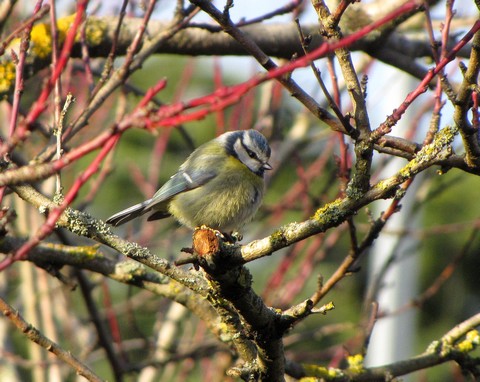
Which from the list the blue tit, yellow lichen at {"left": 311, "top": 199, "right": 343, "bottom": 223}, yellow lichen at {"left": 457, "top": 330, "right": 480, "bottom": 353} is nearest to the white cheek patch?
the blue tit

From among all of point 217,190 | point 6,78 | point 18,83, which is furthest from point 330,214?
point 6,78

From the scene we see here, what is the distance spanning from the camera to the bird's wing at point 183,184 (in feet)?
10.3

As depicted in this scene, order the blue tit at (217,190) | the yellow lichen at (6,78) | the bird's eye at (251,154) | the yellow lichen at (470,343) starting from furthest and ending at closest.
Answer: the bird's eye at (251,154) < the blue tit at (217,190) < the yellow lichen at (6,78) < the yellow lichen at (470,343)

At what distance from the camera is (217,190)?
3133mm

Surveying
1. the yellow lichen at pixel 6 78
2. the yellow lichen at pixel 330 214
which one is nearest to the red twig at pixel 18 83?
the yellow lichen at pixel 330 214

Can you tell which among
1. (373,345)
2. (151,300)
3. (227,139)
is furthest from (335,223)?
(373,345)

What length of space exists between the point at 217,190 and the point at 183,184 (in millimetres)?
168

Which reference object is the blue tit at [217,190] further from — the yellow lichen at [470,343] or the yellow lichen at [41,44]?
the yellow lichen at [470,343]

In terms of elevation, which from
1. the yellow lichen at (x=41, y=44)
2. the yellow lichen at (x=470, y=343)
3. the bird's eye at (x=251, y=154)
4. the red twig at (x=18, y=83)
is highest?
the yellow lichen at (x=41, y=44)

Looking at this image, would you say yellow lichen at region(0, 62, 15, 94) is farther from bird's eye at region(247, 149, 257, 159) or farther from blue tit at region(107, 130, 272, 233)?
bird's eye at region(247, 149, 257, 159)

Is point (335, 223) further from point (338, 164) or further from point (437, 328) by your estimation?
point (437, 328)

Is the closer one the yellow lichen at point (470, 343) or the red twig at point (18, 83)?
the red twig at point (18, 83)

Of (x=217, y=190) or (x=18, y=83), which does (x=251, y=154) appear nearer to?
(x=217, y=190)

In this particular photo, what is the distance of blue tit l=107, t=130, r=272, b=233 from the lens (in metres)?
3.10
